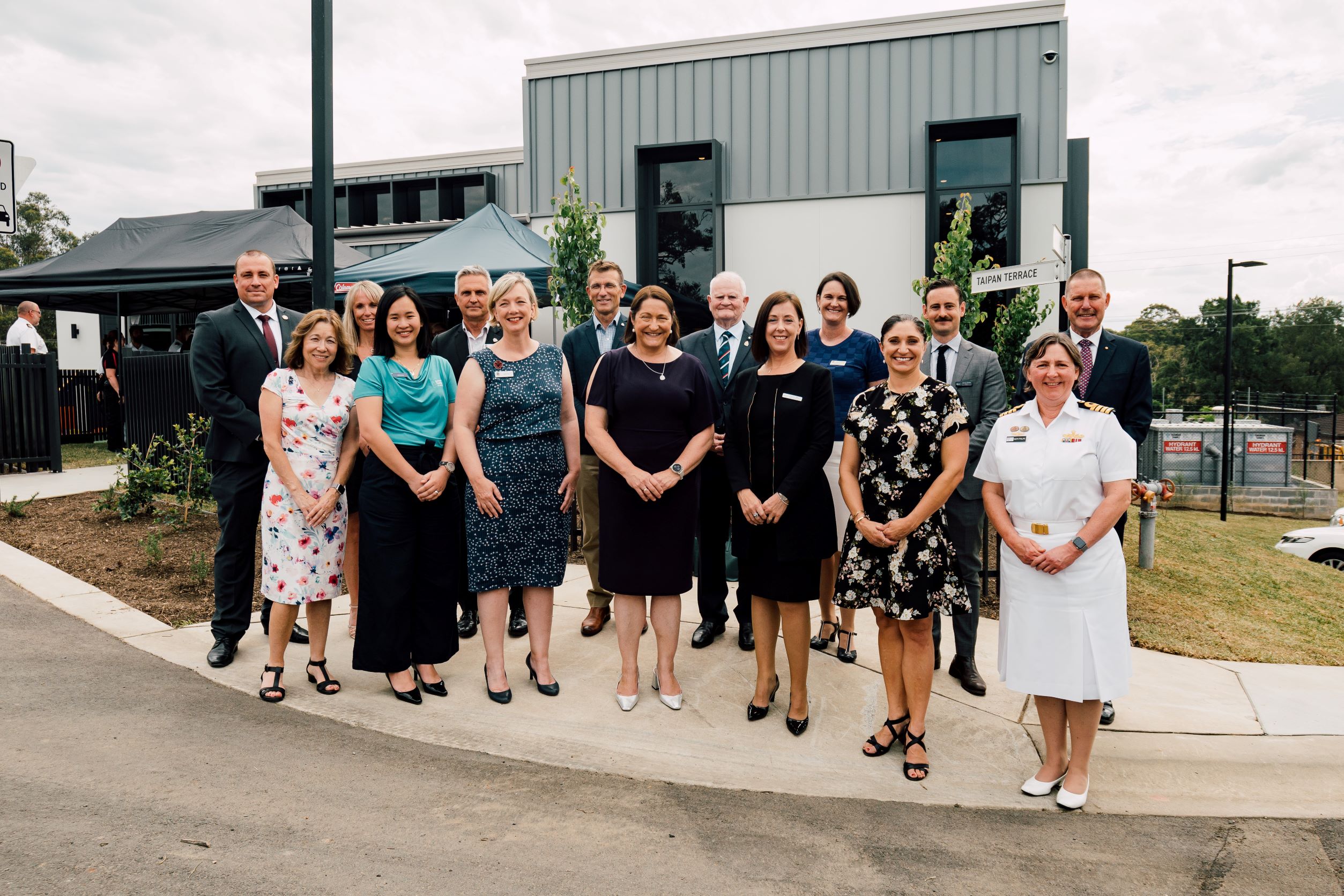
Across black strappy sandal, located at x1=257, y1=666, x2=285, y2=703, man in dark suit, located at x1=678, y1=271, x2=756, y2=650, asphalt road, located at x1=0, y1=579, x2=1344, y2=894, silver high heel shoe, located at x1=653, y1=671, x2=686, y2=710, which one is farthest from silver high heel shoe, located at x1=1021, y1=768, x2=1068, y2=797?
black strappy sandal, located at x1=257, y1=666, x2=285, y2=703

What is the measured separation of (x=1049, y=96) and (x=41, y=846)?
46.9 ft

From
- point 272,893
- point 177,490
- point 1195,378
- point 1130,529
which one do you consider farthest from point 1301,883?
point 1195,378

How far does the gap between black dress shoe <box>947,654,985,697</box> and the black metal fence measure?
1172 centimetres

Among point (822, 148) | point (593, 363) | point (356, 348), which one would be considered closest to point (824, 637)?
point (593, 363)

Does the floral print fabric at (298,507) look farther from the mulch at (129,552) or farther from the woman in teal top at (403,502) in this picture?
the mulch at (129,552)

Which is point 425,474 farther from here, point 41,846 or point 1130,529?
point 1130,529

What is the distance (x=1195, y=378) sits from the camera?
84.2 m

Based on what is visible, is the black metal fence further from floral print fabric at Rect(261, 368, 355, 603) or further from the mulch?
floral print fabric at Rect(261, 368, 355, 603)

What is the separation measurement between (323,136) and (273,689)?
3796 millimetres

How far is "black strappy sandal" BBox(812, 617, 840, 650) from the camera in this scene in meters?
5.23

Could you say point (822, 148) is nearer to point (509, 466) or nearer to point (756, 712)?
point (509, 466)

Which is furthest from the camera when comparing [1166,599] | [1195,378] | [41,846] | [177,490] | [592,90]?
[1195,378]

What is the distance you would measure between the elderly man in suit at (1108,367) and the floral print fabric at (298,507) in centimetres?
363

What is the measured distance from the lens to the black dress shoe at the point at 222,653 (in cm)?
478
